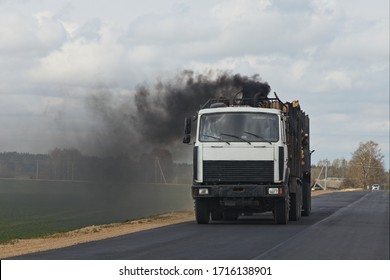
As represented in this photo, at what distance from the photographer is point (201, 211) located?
83.3ft

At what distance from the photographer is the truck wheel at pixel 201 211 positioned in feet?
82.7

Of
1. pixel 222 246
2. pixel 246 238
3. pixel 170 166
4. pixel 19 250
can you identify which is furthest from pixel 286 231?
pixel 170 166

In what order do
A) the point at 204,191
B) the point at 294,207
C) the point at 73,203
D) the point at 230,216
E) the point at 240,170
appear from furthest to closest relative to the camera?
the point at 73,203
the point at 230,216
the point at 294,207
the point at 204,191
the point at 240,170

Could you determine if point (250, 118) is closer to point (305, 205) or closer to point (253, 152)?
point (253, 152)

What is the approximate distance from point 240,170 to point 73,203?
22386mm

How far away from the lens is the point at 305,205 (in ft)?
104

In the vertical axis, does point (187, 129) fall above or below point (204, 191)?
above

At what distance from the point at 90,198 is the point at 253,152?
24.3 m

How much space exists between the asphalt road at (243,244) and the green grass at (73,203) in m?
7.39

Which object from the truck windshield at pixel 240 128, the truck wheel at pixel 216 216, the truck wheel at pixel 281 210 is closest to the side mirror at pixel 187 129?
the truck windshield at pixel 240 128

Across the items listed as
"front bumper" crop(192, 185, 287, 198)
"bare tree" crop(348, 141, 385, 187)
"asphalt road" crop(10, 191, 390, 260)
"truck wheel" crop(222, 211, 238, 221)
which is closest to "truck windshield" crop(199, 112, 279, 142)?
"front bumper" crop(192, 185, 287, 198)

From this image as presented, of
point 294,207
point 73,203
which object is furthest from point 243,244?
point 73,203

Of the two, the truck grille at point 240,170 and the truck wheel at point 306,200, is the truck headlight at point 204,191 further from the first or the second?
the truck wheel at point 306,200

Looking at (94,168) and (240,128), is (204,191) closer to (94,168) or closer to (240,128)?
(240,128)
